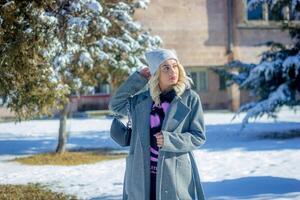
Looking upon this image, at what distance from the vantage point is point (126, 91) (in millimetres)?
4223

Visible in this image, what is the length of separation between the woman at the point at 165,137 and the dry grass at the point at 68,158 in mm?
8387

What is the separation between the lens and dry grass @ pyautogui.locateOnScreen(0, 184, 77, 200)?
8148mm

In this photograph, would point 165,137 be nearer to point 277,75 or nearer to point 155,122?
point 155,122

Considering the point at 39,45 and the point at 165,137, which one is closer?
the point at 165,137

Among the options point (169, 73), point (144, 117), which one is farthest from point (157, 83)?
point (144, 117)

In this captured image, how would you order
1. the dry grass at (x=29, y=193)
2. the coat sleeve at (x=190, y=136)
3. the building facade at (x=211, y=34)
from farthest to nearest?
the building facade at (x=211, y=34) < the dry grass at (x=29, y=193) < the coat sleeve at (x=190, y=136)

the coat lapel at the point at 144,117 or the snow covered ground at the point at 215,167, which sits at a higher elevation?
the coat lapel at the point at 144,117

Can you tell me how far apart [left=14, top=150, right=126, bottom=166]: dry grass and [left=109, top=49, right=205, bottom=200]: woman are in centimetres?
839

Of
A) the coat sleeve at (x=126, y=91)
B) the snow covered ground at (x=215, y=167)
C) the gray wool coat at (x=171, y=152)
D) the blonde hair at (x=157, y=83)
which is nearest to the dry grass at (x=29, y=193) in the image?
the snow covered ground at (x=215, y=167)

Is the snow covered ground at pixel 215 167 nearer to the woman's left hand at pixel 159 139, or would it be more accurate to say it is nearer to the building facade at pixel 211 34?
the woman's left hand at pixel 159 139

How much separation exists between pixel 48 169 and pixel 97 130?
9319 mm

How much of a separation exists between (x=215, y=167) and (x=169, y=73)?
24.0 feet

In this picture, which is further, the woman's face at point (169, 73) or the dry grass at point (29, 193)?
the dry grass at point (29, 193)

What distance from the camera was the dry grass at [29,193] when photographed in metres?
8.15
